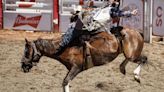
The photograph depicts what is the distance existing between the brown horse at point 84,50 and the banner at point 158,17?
20.3 ft

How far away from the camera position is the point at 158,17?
14008mm

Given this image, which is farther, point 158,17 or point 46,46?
point 158,17

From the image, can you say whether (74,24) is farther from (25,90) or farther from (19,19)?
(19,19)

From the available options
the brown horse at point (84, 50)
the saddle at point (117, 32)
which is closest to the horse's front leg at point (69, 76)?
the brown horse at point (84, 50)

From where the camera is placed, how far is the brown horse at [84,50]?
7.32 m

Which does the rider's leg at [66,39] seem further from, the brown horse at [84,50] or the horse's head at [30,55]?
the horse's head at [30,55]

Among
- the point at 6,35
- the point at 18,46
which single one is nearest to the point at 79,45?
the point at 18,46

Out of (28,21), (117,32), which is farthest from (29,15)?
(117,32)

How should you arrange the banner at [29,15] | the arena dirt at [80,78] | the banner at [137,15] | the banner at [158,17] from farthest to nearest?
the banner at [29,15] → the banner at [137,15] → the banner at [158,17] → the arena dirt at [80,78]

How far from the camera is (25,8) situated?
57.2 ft

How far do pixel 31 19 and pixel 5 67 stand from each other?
674cm

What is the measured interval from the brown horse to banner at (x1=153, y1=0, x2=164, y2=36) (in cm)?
619

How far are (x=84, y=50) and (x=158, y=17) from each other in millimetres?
6917

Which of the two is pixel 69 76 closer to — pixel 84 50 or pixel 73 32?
pixel 84 50
